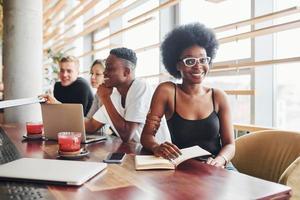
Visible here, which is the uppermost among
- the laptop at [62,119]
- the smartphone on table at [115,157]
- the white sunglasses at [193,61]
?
the white sunglasses at [193,61]

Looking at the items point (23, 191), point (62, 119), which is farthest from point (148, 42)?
point (23, 191)

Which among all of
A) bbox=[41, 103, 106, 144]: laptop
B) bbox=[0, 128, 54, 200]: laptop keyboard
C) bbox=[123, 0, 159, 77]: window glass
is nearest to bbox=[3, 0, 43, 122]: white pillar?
bbox=[123, 0, 159, 77]: window glass

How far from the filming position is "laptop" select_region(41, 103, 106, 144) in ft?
5.52

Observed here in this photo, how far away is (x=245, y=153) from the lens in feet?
6.18

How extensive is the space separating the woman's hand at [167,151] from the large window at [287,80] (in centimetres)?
157

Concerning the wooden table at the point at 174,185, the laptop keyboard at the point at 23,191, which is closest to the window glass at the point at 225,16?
the wooden table at the point at 174,185

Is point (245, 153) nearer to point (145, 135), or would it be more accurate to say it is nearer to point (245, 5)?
point (145, 135)

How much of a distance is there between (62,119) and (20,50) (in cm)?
160

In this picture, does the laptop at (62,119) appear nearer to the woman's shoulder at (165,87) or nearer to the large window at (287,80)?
the woman's shoulder at (165,87)

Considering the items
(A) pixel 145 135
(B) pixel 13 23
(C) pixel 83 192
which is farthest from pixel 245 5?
(C) pixel 83 192

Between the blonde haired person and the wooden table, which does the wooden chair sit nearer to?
the wooden table

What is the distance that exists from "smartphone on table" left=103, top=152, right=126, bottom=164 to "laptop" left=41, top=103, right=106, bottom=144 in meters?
0.33

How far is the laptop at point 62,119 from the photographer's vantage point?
168 cm

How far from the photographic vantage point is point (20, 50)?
10.00 ft
